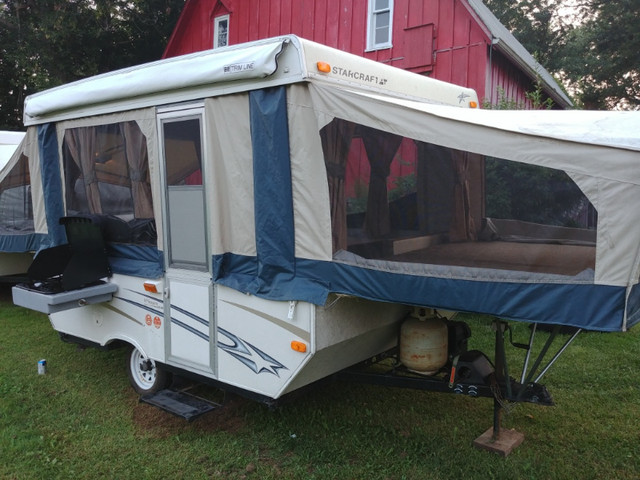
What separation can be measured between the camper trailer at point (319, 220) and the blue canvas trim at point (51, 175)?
0.22 metres

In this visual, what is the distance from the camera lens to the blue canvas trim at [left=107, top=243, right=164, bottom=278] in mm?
4445

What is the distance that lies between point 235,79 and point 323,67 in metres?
0.63

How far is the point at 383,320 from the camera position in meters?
4.11

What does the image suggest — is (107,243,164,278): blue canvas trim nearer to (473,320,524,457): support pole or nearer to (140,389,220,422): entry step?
(140,389,220,422): entry step

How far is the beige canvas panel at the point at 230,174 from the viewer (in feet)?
12.6

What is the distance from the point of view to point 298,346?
3.60 metres

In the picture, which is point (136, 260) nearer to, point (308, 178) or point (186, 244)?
point (186, 244)

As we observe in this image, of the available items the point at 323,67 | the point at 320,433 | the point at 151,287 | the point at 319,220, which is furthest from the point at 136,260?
the point at 323,67

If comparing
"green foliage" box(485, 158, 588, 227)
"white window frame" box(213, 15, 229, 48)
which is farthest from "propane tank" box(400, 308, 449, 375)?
"white window frame" box(213, 15, 229, 48)

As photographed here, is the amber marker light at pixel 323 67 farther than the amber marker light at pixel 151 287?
No

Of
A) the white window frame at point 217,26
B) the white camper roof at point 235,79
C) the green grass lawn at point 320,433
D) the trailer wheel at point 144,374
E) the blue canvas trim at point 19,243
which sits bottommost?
the green grass lawn at point 320,433

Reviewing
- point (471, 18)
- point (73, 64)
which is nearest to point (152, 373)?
point (471, 18)

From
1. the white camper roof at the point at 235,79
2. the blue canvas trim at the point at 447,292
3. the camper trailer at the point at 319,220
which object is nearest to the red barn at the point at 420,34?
the white camper roof at the point at 235,79

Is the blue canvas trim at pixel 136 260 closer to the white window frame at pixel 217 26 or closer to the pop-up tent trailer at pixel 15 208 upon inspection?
the pop-up tent trailer at pixel 15 208
